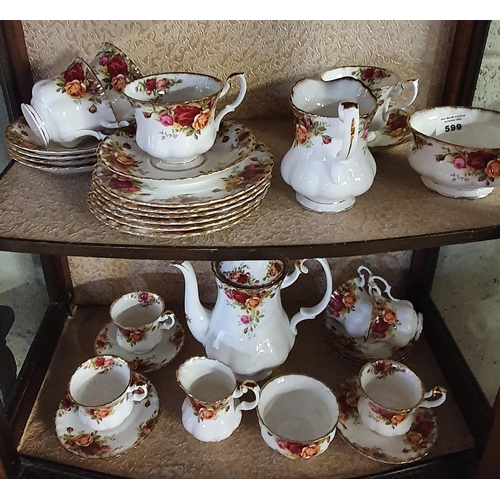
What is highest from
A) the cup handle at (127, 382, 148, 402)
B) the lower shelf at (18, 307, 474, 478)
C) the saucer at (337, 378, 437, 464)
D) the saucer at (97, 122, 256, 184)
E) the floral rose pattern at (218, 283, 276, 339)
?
the saucer at (97, 122, 256, 184)

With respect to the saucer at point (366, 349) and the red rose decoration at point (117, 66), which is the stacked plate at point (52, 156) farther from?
the saucer at point (366, 349)

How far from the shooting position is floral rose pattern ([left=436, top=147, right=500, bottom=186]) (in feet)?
2.06

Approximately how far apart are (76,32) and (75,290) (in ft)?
1.66

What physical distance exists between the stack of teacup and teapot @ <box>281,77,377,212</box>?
241 millimetres

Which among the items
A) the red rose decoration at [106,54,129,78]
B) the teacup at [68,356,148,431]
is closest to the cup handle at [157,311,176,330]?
the teacup at [68,356,148,431]

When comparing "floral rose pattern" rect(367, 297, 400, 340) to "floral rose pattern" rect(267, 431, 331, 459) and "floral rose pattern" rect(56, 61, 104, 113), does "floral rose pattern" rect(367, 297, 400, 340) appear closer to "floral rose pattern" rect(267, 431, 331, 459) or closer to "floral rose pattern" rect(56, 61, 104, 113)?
"floral rose pattern" rect(267, 431, 331, 459)

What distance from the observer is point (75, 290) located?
1.09m

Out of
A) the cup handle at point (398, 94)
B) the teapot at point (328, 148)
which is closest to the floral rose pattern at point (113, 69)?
the teapot at point (328, 148)

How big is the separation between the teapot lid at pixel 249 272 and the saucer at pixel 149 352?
220 millimetres

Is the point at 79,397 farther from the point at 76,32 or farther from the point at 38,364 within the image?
the point at 76,32

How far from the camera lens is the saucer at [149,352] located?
3.19ft

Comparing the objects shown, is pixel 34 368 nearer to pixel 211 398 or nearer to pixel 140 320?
pixel 140 320

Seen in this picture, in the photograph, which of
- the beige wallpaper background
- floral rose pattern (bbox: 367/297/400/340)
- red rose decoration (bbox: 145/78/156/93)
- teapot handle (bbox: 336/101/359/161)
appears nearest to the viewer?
teapot handle (bbox: 336/101/359/161)
